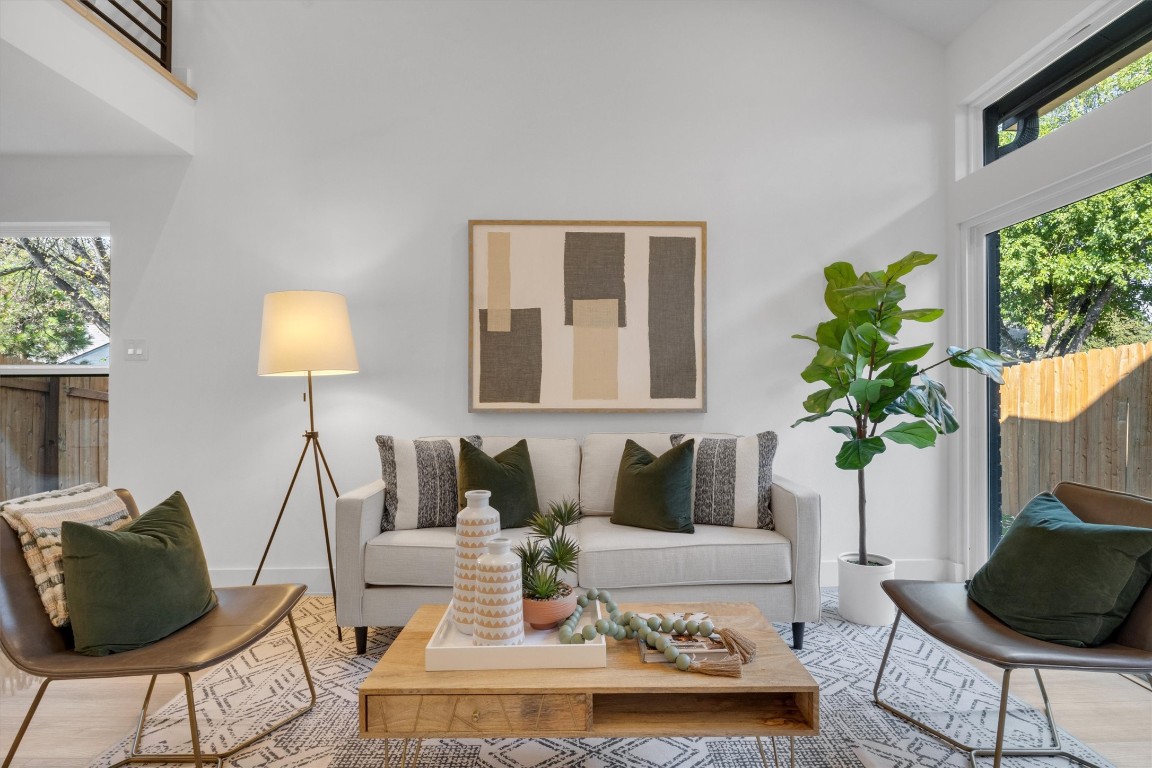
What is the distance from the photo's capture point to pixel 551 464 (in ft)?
10.6

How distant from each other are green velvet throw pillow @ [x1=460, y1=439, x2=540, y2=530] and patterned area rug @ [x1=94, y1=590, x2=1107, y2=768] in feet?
2.58

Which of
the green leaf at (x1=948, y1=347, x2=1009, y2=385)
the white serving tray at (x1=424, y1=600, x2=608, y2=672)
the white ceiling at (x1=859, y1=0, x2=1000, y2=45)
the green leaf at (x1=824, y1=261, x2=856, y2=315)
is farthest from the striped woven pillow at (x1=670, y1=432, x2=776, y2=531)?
the white ceiling at (x1=859, y1=0, x2=1000, y2=45)

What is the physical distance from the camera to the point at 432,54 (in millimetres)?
3568

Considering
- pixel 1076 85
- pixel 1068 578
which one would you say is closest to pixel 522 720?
pixel 1068 578

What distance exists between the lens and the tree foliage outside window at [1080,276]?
8.31 ft

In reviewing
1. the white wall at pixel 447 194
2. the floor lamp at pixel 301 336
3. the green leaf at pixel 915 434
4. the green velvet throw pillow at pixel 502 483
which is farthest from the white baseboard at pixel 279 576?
the green leaf at pixel 915 434

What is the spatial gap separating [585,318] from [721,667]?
88.5 inches

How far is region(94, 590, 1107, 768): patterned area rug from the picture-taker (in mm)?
1963

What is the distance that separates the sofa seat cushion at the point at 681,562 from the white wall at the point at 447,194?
3.25ft

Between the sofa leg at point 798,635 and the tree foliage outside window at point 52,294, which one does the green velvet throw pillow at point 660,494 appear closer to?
the sofa leg at point 798,635

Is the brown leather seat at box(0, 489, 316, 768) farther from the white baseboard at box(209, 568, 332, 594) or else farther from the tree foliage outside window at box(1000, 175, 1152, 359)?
the tree foliage outside window at box(1000, 175, 1152, 359)

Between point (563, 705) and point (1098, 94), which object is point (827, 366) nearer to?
point (1098, 94)

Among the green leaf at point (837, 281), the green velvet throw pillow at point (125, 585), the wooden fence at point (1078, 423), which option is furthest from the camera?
the green leaf at point (837, 281)

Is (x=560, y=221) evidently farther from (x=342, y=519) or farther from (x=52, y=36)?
(x=52, y=36)
